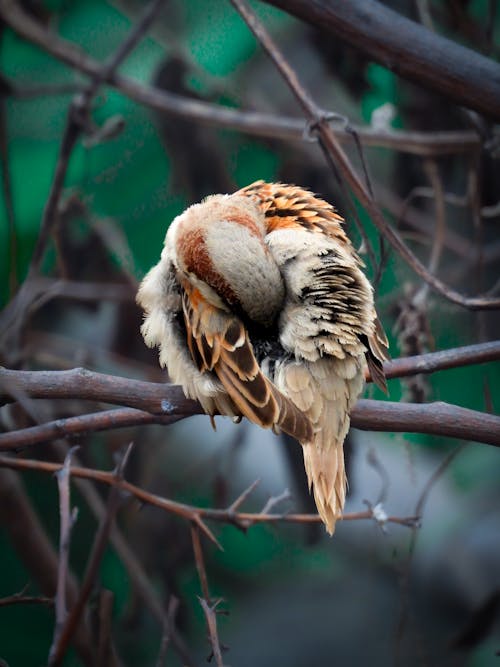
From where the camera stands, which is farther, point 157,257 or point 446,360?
point 157,257

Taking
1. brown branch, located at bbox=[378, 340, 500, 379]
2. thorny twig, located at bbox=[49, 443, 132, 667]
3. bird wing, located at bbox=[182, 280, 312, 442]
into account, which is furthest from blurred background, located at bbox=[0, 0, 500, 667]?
thorny twig, located at bbox=[49, 443, 132, 667]

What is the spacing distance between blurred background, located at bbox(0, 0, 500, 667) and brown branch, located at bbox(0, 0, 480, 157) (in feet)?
0.10

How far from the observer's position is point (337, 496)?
0.87 m

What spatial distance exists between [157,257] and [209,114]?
0.31m

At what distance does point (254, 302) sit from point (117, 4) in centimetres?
99

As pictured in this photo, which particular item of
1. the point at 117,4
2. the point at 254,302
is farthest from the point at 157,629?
the point at 117,4

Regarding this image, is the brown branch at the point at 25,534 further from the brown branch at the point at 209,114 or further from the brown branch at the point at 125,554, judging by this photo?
the brown branch at the point at 209,114

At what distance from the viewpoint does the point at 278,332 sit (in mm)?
975

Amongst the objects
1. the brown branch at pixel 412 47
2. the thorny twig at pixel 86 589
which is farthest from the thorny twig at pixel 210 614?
the brown branch at pixel 412 47

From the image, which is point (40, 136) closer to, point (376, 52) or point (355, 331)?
point (376, 52)

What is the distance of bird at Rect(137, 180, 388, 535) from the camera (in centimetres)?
90

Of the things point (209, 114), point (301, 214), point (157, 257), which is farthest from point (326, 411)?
point (209, 114)

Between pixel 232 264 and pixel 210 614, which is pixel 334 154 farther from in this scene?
pixel 210 614

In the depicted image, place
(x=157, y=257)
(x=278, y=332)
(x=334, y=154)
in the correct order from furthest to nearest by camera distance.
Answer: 1. (x=157, y=257)
2. (x=334, y=154)
3. (x=278, y=332)
